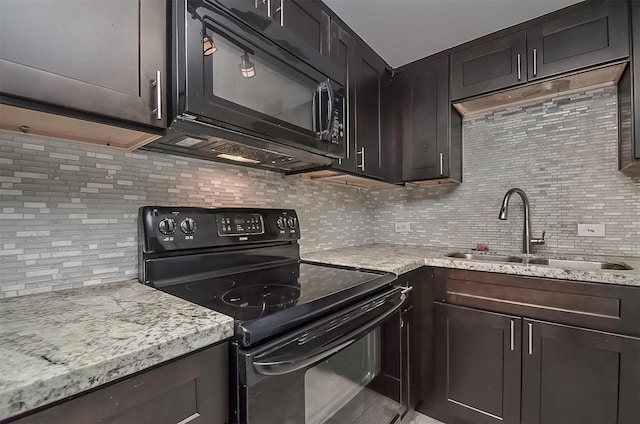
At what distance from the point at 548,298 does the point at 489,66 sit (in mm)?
1336

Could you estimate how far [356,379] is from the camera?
112 centimetres

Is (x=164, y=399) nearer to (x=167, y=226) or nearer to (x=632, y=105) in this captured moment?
(x=167, y=226)

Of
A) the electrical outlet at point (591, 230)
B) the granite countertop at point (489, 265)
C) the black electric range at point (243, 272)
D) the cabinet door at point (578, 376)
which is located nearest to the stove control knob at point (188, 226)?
the black electric range at point (243, 272)

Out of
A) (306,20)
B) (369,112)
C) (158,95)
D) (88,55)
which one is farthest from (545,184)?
(88,55)

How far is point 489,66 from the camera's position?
5.75ft

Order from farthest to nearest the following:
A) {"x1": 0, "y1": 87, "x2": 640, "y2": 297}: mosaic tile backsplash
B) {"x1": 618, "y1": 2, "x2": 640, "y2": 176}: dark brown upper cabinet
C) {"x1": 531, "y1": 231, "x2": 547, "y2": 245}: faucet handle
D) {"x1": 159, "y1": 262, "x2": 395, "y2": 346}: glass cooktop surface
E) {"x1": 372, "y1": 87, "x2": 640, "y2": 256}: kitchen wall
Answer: {"x1": 531, "y1": 231, "x2": 547, "y2": 245}: faucet handle
{"x1": 372, "y1": 87, "x2": 640, "y2": 256}: kitchen wall
{"x1": 618, "y1": 2, "x2": 640, "y2": 176}: dark brown upper cabinet
{"x1": 0, "y1": 87, "x2": 640, "y2": 297}: mosaic tile backsplash
{"x1": 159, "y1": 262, "x2": 395, "y2": 346}: glass cooktop surface

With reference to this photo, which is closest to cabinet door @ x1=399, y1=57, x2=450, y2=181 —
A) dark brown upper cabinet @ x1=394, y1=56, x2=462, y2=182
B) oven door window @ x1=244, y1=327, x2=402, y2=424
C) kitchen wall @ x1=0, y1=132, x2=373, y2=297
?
dark brown upper cabinet @ x1=394, y1=56, x2=462, y2=182

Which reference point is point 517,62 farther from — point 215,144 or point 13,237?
point 13,237

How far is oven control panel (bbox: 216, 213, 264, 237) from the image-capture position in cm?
126

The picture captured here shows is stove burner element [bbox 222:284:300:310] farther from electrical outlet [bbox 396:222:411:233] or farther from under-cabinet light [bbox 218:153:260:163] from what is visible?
electrical outlet [bbox 396:222:411:233]

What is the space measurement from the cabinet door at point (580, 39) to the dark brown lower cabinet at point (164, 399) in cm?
205

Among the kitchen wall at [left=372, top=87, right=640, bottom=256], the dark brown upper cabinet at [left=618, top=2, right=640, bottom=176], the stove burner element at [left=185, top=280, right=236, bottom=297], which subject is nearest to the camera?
the stove burner element at [left=185, top=280, right=236, bottom=297]

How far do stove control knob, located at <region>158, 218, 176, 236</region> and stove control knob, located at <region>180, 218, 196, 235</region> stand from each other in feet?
0.10

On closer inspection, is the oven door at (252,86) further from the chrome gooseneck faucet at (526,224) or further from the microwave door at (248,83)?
the chrome gooseneck faucet at (526,224)
